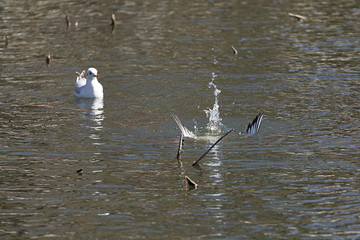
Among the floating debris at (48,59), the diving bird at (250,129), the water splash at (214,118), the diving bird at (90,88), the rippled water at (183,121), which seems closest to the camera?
the rippled water at (183,121)

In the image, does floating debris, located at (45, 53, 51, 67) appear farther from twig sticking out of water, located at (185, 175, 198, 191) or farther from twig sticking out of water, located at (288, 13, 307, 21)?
twig sticking out of water, located at (185, 175, 198, 191)

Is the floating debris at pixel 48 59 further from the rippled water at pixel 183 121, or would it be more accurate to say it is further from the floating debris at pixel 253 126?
the floating debris at pixel 253 126

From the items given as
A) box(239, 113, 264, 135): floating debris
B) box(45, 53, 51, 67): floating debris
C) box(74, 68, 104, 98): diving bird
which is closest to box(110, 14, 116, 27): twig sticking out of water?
box(45, 53, 51, 67): floating debris

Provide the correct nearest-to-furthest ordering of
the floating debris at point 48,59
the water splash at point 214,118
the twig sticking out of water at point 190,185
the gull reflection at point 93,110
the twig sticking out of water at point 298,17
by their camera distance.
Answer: the twig sticking out of water at point 190,185 < the water splash at point 214,118 < the gull reflection at point 93,110 < the floating debris at point 48,59 < the twig sticking out of water at point 298,17

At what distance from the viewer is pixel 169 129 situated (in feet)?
42.4

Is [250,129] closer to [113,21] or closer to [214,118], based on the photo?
[214,118]

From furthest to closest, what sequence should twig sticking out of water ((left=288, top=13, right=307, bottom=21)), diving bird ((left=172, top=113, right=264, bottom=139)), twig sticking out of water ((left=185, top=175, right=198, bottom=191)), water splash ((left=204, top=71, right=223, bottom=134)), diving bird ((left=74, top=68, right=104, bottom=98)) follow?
twig sticking out of water ((left=288, top=13, right=307, bottom=21))
diving bird ((left=74, top=68, right=104, bottom=98))
water splash ((left=204, top=71, right=223, bottom=134))
diving bird ((left=172, top=113, right=264, bottom=139))
twig sticking out of water ((left=185, top=175, right=198, bottom=191))

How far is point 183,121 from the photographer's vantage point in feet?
43.9

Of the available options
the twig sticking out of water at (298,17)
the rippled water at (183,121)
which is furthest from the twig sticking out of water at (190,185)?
the twig sticking out of water at (298,17)

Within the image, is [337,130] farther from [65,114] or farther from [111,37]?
[111,37]

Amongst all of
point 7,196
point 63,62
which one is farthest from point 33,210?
point 63,62

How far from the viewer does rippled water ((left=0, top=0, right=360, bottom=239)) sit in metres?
8.86

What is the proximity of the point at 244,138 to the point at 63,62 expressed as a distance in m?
7.98

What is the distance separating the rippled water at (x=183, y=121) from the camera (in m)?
8.86
